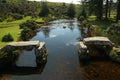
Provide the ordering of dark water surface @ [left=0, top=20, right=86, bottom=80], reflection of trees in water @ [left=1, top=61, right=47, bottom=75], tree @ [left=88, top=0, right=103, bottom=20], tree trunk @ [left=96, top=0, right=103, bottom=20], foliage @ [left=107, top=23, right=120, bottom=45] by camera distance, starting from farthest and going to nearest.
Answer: tree @ [left=88, top=0, right=103, bottom=20], tree trunk @ [left=96, top=0, right=103, bottom=20], foliage @ [left=107, top=23, right=120, bottom=45], reflection of trees in water @ [left=1, top=61, right=47, bottom=75], dark water surface @ [left=0, top=20, right=86, bottom=80]

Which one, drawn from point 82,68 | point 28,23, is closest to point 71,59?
point 82,68

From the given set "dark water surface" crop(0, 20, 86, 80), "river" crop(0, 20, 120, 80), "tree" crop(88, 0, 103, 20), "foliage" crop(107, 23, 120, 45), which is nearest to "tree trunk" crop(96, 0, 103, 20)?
"tree" crop(88, 0, 103, 20)

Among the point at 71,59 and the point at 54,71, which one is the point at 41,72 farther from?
the point at 71,59

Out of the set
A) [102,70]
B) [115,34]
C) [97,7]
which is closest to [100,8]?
[97,7]

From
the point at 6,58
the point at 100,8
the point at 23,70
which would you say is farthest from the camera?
the point at 100,8

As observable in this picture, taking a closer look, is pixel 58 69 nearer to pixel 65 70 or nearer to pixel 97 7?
pixel 65 70

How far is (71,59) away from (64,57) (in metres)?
1.79

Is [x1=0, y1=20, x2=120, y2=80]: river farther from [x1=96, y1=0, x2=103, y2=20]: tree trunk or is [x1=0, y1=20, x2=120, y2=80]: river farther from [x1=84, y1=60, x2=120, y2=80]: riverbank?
[x1=96, y1=0, x2=103, y2=20]: tree trunk

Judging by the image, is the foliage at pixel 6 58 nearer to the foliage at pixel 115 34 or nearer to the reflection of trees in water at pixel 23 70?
the reflection of trees in water at pixel 23 70

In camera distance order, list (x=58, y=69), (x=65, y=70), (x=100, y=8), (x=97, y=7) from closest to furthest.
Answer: (x=65, y=70)
(x=58, y=69)
(x=100, y=8)
(x=97, y=7)

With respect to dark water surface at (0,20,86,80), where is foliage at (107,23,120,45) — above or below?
above

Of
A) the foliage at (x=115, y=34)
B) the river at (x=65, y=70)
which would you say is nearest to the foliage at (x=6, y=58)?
the river at (x=65, y=70)

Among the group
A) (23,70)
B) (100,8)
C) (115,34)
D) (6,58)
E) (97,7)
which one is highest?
(97,7)

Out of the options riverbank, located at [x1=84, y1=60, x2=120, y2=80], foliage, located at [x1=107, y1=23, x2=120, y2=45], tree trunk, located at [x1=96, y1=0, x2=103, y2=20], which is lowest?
riverbank, located at [x1=84, y1=60, x2=120, y2=80]
